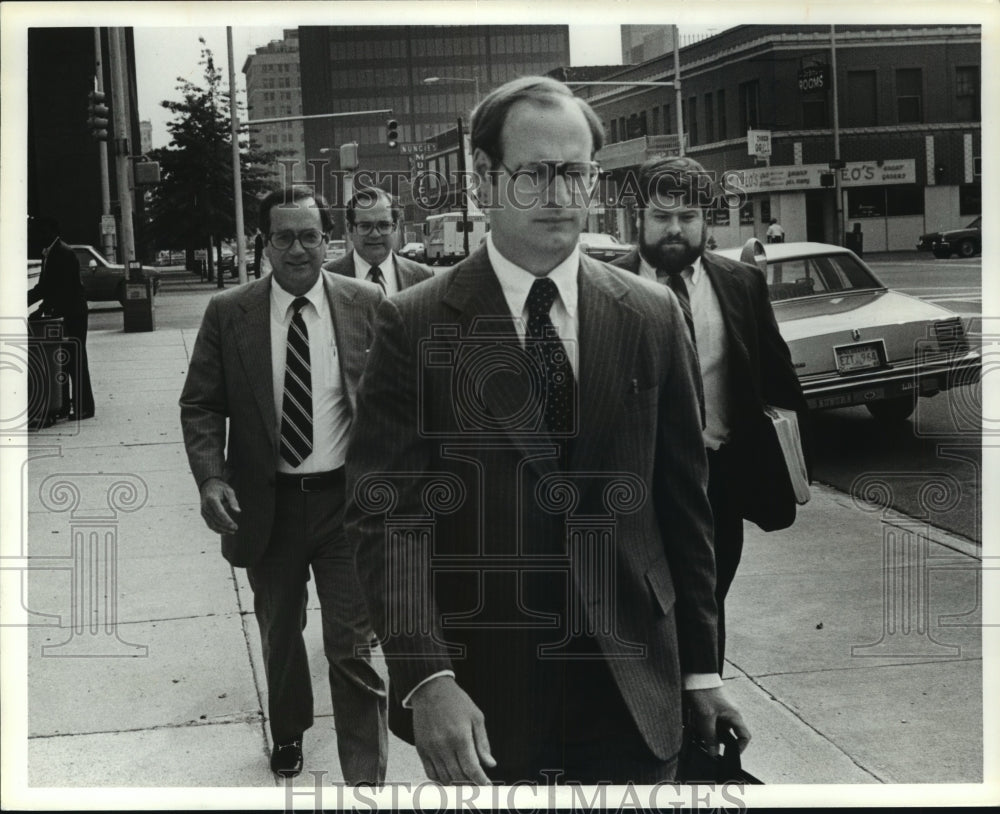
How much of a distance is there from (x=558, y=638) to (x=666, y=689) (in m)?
0.27

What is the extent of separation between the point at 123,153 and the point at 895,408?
3.01 metres

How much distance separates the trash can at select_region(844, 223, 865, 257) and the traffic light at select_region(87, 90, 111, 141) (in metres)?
2.86

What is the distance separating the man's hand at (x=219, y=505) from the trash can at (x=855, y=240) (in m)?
2.49

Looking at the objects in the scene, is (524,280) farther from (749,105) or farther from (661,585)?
(749,105)

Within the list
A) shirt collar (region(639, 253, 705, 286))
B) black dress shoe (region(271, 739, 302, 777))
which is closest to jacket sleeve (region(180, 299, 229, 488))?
black dress shoe (region(271, 739, 302, 777))

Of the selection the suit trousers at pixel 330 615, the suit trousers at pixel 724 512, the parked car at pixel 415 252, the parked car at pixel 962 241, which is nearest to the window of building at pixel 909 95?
the parked car at pixel 962 241

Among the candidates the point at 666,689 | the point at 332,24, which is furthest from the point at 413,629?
the point at 332,24

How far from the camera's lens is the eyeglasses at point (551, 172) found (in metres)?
3.30

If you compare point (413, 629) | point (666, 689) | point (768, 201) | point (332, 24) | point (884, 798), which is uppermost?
point (332, 24)

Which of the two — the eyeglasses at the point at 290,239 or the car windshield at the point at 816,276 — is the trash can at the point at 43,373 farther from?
the car windshield at the point at 816,276

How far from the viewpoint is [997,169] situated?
4.45 meters

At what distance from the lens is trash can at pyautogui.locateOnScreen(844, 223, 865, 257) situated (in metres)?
5.09

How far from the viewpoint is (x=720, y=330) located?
181 inches

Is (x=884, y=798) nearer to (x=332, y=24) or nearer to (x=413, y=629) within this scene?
(x=413, y=629)
